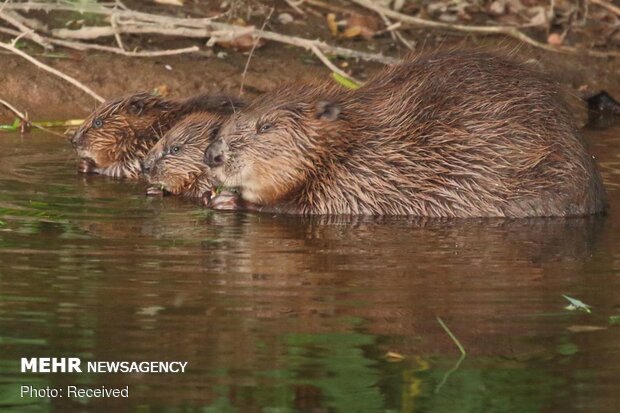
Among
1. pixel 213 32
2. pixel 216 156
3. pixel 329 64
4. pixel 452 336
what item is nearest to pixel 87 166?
pixel 216 156

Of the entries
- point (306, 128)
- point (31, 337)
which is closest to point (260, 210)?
point (306, 128)

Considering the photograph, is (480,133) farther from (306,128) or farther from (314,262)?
(314,262)

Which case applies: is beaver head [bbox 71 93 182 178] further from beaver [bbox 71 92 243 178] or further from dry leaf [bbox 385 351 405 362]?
dry leaf [bbox 385 351 405 362]

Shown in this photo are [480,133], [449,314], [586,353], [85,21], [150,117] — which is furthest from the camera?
[85,21]

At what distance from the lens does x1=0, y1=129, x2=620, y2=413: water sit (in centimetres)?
429

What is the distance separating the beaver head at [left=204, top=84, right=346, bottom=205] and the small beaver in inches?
15.9

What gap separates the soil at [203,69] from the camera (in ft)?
30.1

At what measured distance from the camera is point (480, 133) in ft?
22.9

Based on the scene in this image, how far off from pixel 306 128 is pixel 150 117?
5.02 ft

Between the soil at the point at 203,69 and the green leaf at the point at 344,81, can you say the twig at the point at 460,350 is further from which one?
the soil at the point at 203,69

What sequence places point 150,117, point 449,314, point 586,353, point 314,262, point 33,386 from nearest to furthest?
point 33,386 < point 586,353 < point 449,314 < point 314,262 < point 150,117

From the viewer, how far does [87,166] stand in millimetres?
8141

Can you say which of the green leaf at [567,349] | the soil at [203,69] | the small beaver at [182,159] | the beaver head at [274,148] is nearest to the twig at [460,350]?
the green leaf at [567,349]

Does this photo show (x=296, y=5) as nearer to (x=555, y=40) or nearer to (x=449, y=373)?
(x=555, y=40)
